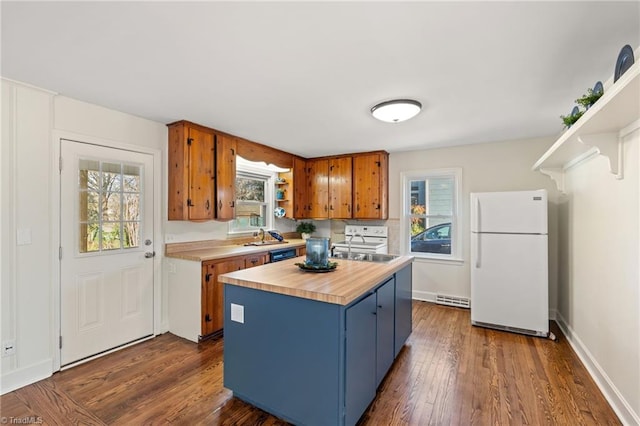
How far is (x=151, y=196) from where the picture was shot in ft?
10.5

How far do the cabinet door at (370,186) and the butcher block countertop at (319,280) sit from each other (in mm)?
2190

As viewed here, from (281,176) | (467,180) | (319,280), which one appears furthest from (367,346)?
(281,176)

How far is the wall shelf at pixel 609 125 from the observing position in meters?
1.35

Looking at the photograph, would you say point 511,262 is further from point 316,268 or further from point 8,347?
point 8,347

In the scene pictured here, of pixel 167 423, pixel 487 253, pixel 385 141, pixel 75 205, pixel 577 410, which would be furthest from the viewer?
pixel 385 141

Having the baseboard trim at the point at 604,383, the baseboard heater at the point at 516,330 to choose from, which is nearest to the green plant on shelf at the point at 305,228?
the baseboard heater at the point at 516,330

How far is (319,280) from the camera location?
1979mm

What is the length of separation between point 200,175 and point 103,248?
1183 mm

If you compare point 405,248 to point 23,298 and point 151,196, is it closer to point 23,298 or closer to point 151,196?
point 151,196

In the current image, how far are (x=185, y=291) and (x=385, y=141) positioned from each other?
3.11 meters

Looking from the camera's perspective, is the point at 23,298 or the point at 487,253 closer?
the point at 23,298

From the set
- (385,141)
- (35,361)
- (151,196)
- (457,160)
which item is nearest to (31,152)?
(151,196)

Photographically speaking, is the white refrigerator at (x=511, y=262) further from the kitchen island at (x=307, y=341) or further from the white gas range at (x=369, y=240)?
the kitchen island at (x=307, y=341)

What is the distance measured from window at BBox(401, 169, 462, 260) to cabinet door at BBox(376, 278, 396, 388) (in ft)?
7.65
